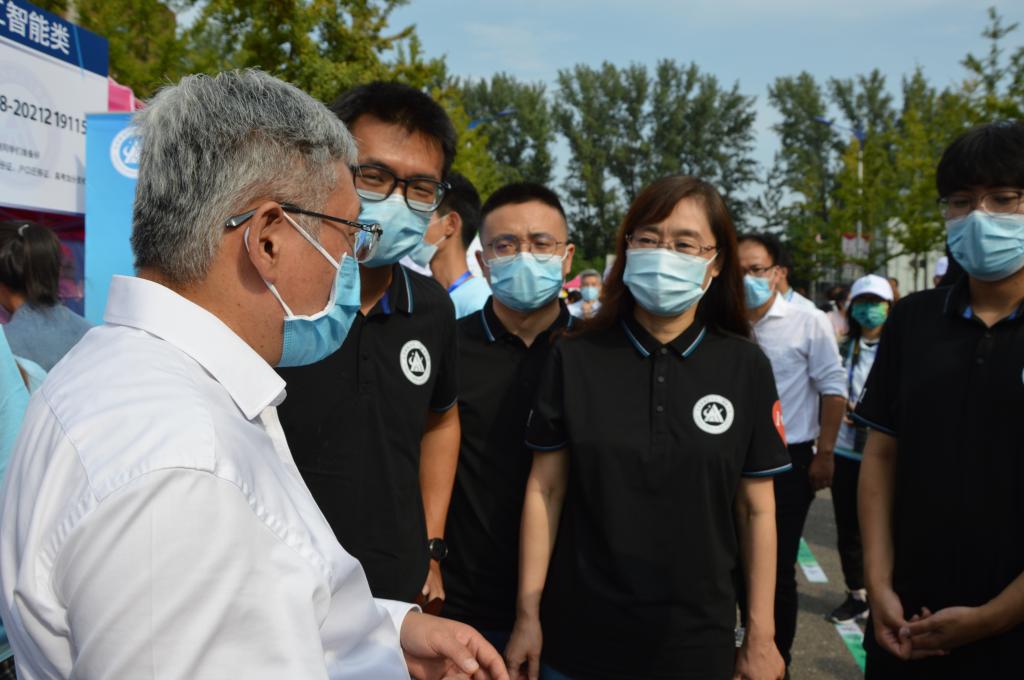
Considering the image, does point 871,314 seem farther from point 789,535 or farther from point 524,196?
point 524,196

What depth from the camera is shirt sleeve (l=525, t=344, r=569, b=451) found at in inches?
97.9

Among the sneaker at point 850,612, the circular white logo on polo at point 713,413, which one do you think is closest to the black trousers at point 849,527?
the sneaker at point 850,612

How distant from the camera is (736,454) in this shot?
2.41 meters

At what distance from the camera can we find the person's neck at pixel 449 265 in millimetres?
5173

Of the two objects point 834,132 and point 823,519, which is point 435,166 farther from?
point 834,132

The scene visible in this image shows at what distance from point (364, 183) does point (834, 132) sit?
64459mm

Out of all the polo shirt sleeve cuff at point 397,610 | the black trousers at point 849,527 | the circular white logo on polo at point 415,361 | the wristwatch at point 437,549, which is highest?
the circular white logo on polo at point 415,361

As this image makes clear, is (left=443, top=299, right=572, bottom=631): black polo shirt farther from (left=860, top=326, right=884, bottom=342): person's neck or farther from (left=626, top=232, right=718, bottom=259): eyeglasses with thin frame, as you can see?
(left=860, top=326, right=884, bottom=342): person's neck

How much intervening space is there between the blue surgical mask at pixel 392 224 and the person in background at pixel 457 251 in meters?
1.82

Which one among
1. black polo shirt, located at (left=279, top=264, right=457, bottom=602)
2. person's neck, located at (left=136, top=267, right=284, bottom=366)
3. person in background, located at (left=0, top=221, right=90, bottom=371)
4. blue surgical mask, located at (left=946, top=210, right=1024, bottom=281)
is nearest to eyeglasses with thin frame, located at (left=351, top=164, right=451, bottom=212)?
black polo shirt, located at (left=279, top=264, right=457, bottom=602)

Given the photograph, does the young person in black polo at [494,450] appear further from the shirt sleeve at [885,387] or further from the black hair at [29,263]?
the black hair at [29,263]

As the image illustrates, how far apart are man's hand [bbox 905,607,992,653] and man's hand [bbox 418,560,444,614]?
146cm

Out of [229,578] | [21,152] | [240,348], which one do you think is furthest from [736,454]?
[21,152]

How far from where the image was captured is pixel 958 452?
229 cm
